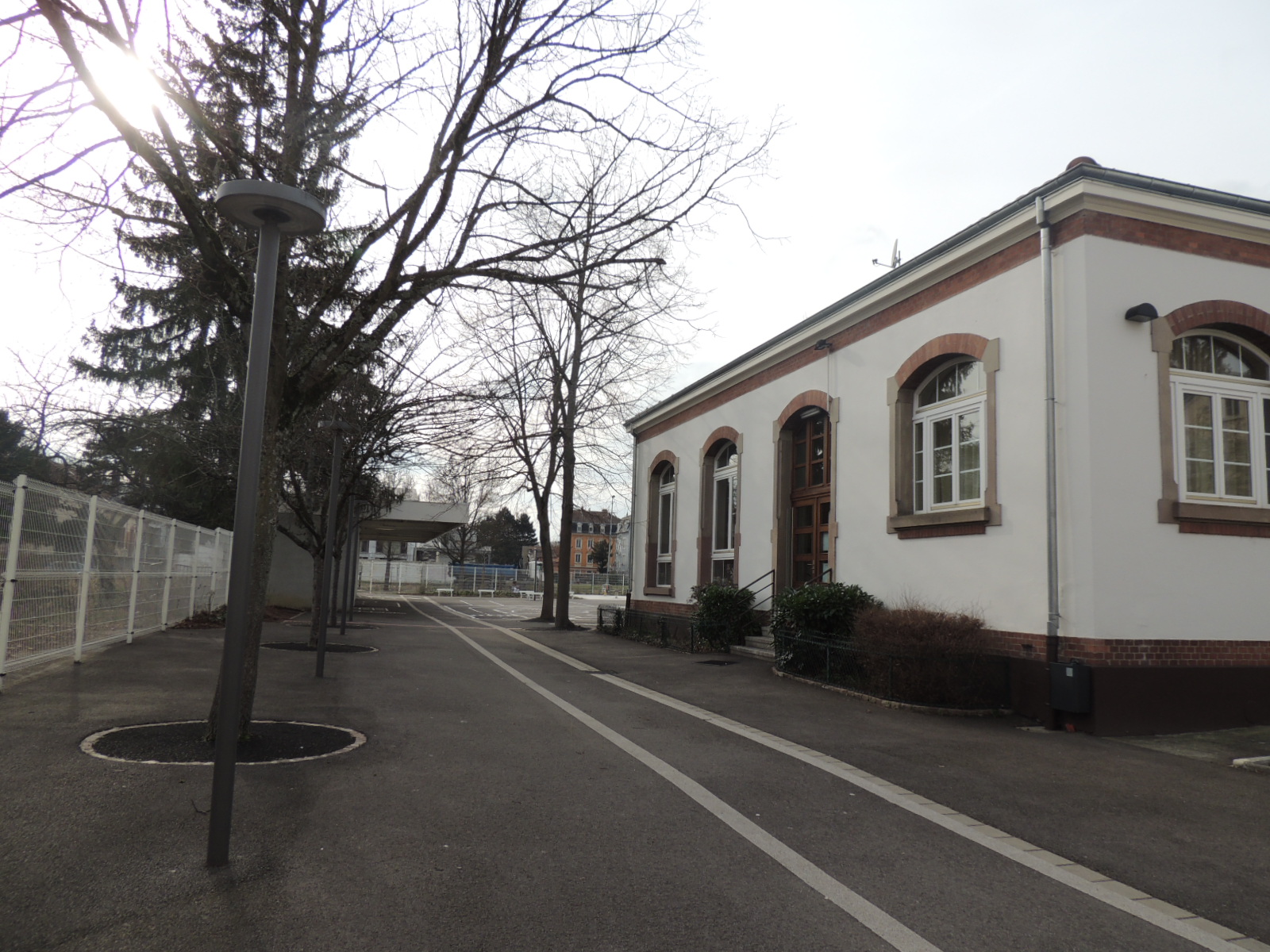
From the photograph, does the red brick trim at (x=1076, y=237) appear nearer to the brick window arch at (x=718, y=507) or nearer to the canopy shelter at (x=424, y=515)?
the brick window arch at (x=718, y=507)

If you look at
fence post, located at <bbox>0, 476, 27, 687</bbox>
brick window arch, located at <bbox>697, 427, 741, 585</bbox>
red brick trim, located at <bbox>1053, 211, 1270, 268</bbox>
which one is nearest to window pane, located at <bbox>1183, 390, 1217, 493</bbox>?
red brick trim, located at <bbox>1053, 211, 1270, 268</bbox>

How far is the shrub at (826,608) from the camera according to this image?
42.2ft

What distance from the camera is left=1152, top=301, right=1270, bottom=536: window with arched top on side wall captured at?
9.93 metres

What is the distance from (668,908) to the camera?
3895mm

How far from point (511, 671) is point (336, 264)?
7.01 m

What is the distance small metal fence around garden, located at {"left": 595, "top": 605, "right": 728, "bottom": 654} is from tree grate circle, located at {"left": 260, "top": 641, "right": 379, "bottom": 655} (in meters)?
6.20

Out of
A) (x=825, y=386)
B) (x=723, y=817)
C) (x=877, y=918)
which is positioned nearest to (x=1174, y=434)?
(x=825, y=386)

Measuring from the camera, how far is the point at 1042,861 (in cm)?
482

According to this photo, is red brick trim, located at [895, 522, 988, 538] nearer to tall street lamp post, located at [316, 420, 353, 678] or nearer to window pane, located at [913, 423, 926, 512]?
window pane, located at [913, 423, 926, 512]

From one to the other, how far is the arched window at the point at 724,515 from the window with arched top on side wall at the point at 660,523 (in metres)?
2.48

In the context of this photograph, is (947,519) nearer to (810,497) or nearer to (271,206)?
(810,497)

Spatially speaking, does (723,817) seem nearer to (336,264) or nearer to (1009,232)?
(336,264)

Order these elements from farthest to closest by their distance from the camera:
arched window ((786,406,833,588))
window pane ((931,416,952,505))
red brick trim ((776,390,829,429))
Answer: arched window ((786,406,833,588))
red brick trim ((776,390,829,429))
window pane ((931,416,952,505))

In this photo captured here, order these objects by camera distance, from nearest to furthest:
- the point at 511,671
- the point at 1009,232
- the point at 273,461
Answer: the point at 273,461, the point at 1009,232, the point at 511,671
